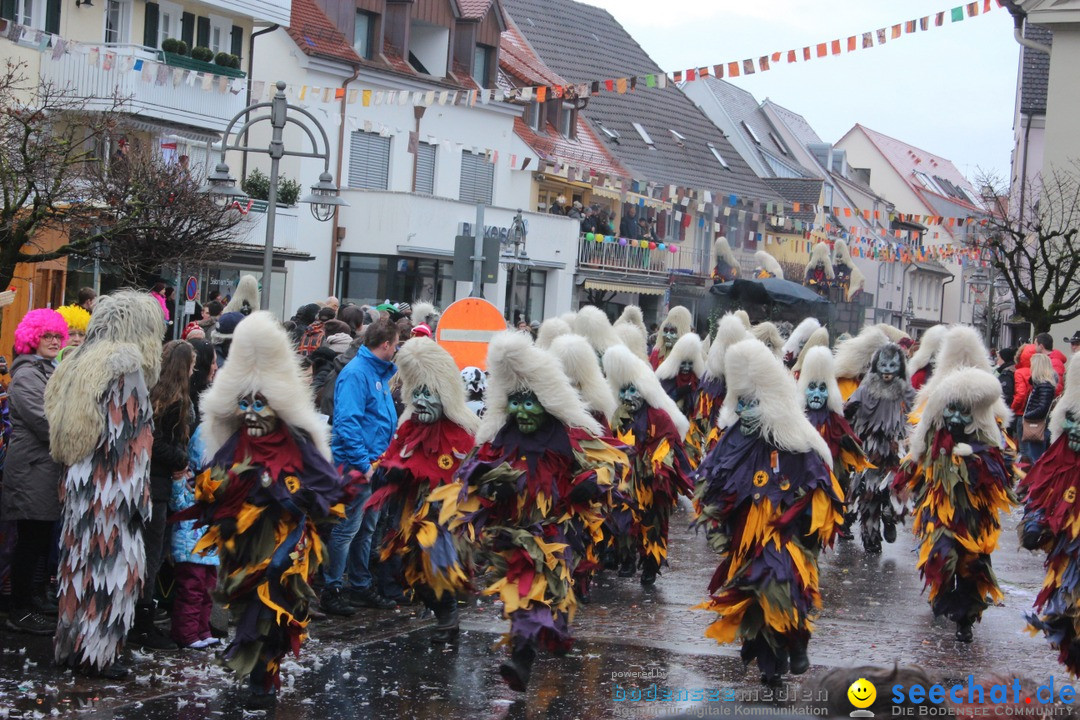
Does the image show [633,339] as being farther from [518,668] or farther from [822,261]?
[822,261]

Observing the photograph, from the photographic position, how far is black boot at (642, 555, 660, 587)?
37.5 ft

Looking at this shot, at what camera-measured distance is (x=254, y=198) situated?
27531 millimetres

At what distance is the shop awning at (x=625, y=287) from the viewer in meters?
39.6

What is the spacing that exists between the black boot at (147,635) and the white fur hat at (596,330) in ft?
20.4

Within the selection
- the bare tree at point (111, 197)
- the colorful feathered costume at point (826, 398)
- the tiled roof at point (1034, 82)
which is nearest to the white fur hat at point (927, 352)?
the colorful feathered costume at point (826, 398)

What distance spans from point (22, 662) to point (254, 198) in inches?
799

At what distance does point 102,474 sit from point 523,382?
7.69ft

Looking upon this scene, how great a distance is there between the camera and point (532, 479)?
8.30 meters

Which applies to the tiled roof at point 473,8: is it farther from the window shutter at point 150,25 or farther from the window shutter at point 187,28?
the window shutter at point 150,25

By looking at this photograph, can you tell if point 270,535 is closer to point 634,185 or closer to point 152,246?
point 152,246

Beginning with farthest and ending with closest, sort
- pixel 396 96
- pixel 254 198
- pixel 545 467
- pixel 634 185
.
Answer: pixel 634 185
pixel 254 198
pixel 396 96
pixel 545 467

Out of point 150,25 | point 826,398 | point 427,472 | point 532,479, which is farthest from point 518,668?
point 150,25

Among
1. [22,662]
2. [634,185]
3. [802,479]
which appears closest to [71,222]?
[22,662]

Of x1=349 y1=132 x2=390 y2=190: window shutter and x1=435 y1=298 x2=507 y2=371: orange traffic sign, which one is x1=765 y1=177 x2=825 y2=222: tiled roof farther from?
x1=435 y1=298 x2=507 y2=371: orange traffic sign
